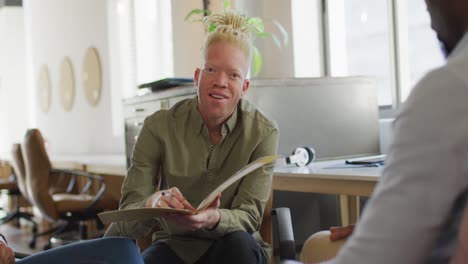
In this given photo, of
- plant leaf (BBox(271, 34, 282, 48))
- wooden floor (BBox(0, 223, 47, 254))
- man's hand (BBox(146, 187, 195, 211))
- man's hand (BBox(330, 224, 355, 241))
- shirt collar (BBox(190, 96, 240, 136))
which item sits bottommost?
wooden floor (BBox(0, 223, 47, 254))

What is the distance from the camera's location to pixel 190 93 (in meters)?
2.83

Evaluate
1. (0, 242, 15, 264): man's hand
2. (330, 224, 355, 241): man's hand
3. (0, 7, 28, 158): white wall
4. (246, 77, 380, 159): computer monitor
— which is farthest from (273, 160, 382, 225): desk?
(0, 7, 28, 158): white wall

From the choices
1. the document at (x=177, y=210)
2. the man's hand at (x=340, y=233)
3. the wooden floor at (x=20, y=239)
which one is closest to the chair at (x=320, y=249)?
the man's hand at (x=340, y=233)

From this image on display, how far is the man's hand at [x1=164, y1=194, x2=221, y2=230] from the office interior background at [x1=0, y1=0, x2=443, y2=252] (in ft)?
1.97

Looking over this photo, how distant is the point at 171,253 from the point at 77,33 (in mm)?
6033

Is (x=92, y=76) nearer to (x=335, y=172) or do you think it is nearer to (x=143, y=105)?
(x=143, y=105)

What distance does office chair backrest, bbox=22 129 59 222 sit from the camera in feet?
14.7

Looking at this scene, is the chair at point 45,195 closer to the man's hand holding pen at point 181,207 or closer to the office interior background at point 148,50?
the office interior background at point 148,50

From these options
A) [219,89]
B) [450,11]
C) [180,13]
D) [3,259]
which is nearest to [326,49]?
[180,13]

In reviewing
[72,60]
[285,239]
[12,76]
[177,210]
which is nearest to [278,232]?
[285,239]

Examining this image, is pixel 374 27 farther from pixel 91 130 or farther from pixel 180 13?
pixel 91 130

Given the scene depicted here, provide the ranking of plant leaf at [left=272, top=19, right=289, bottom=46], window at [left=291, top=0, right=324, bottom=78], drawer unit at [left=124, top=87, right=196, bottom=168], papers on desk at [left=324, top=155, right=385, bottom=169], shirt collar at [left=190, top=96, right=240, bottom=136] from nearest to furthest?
shirt collar at [left=190, top=96, right=240, bottom=136] < papers on desk at [left=324, top=155, right=385, bottom=169] < drawer unit at [left=124, top=87, right=196, bottom=168] < plant leaf at [left=272, top=19, right=289, bottom=46] < window at [left=291, top=0, right=324, bottom=78]

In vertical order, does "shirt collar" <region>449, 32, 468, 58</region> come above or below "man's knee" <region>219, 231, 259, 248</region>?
above

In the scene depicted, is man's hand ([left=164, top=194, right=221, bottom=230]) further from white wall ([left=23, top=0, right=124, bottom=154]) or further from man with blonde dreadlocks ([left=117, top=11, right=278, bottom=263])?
white wall ([left=23, top=0, right=124, bottom=154])
